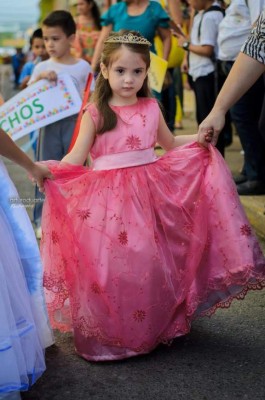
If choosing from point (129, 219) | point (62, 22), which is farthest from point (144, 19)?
point (129, 219)

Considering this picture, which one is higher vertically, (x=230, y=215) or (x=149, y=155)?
(x=149, y=155)

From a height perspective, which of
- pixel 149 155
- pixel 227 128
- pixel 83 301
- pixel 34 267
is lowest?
pixel 227 128

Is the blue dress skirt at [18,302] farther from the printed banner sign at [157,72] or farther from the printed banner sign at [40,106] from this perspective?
the printed banner sign at [157,72]

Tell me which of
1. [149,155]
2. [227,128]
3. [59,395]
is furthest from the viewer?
[227,128]

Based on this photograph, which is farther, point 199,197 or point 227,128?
point 227,128

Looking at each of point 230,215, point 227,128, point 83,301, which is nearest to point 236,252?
point 230,215

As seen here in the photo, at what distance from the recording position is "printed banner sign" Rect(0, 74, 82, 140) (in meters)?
5.11

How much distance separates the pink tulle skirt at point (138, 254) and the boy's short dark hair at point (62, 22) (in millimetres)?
2333

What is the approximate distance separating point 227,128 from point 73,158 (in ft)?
16.7

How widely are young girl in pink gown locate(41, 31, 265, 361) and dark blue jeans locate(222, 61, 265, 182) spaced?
8.17ft

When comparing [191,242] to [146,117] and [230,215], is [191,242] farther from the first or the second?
[146,117]

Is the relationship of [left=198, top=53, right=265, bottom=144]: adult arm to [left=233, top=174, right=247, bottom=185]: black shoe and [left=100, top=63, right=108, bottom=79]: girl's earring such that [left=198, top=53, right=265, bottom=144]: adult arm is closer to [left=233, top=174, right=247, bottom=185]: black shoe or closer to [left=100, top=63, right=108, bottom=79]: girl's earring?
[left=100, top=63, right=108, bottom=79]: girl's earring

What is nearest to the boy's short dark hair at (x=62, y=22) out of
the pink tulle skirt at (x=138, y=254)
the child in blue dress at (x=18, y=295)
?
the pink tulle skirt at (x=138, y=254)

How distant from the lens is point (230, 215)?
3.19 metres
